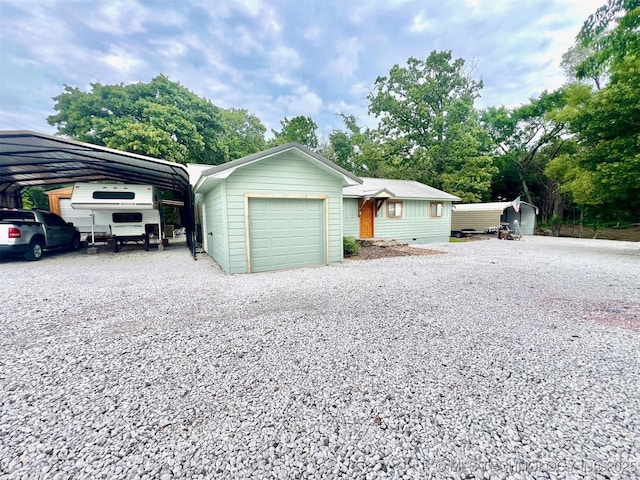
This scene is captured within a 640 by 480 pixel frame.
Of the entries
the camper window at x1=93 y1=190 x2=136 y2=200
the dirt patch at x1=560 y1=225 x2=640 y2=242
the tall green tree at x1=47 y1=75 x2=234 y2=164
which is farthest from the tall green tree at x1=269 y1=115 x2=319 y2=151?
the dirt patch at x1=560 y1=225 x2=640 y2=242

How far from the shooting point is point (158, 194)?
36.4ft

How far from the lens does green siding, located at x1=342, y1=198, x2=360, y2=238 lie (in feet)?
39.8

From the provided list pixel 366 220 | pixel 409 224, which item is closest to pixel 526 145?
pixel 409 224

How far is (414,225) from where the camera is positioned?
14.1 metres

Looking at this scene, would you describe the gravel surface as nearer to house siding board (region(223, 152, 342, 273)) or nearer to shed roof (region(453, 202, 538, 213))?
house siding board (region(223, 152, 342, 273))

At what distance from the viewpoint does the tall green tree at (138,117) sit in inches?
591

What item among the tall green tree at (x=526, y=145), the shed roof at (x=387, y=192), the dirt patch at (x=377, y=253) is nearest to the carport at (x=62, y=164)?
the dirt patch at (x=377, y=253)

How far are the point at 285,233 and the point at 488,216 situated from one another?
17689mm

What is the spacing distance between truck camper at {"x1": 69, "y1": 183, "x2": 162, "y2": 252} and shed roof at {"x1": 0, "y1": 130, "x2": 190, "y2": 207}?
0.73 metres

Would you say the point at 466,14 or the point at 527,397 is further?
the point at 466,14

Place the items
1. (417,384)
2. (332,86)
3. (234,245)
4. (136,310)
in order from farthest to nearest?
(332,86) < (234,245) < (136,310) < (417,384)

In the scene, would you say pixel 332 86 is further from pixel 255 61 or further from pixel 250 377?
pixel 250 377

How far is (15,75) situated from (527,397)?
20.3m

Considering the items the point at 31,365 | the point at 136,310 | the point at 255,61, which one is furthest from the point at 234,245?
the point at 255,61
